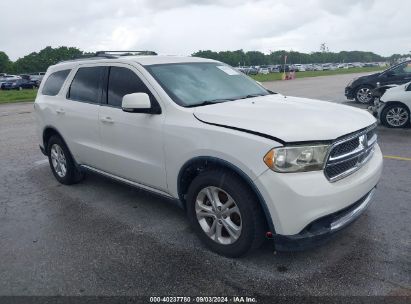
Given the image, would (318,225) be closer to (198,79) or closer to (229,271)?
(229,271)

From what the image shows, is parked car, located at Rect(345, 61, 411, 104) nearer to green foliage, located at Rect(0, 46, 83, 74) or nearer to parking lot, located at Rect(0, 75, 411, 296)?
parking lot, located at Rect(0, 75, 411, 296)

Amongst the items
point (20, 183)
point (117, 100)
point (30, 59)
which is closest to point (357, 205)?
point (117, 100)

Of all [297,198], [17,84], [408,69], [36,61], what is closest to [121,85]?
[297,198]

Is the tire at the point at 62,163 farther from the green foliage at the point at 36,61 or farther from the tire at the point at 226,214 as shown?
the green foliage at the point at 36,61

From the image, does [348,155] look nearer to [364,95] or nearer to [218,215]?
[218,215]

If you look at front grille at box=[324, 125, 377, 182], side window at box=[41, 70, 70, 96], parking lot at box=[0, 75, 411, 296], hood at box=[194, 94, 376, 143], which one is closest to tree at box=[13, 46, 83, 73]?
side window at box=[41, 70, 70, 96]

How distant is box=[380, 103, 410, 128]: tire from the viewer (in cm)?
901

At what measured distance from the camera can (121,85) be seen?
443cm

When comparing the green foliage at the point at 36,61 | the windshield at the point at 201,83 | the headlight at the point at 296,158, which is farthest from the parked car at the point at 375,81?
the green foliage at the point at 36,61

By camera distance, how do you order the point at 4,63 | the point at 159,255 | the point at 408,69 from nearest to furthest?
the point at 159,255
the point at 408,69
the point at 4,63

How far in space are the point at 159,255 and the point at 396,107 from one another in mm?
7708

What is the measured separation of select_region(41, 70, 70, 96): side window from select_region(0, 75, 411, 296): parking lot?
62.1 inches

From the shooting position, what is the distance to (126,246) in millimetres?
3801

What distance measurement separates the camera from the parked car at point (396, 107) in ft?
29.3
